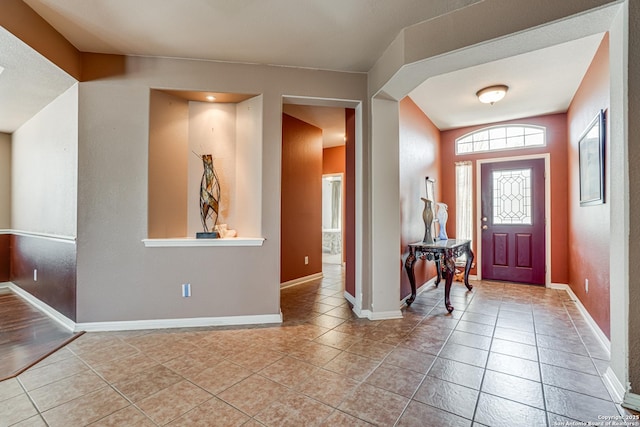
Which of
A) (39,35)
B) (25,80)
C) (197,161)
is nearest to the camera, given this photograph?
(39,35)

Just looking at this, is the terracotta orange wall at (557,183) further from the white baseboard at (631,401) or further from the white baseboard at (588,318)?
the white baseboard at (631,401)

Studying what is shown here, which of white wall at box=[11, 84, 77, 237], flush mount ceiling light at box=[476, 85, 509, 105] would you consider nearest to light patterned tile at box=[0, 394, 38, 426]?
white wall at box=[11, 84, 77, 237]

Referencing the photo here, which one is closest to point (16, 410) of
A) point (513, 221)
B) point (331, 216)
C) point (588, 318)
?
point (588, 318)

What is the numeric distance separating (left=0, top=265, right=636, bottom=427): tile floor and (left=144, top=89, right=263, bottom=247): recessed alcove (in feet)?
3.33

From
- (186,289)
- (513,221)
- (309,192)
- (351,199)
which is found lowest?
(186,289)

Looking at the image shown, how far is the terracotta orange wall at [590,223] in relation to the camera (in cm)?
260

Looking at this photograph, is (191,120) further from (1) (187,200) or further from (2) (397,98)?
(2) (397,98)

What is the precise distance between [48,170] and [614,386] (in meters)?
5.23

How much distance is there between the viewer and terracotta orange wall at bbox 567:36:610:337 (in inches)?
102

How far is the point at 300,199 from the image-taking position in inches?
191

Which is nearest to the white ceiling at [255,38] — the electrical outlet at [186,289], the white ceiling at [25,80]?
the white ceiling at [25,80]

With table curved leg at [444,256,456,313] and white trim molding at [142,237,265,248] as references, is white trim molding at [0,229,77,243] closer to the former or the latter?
white trim molding at [142,237,265,248]

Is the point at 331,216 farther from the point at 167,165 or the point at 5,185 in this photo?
the point at 5,185

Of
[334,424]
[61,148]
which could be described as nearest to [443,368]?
[334,424]
